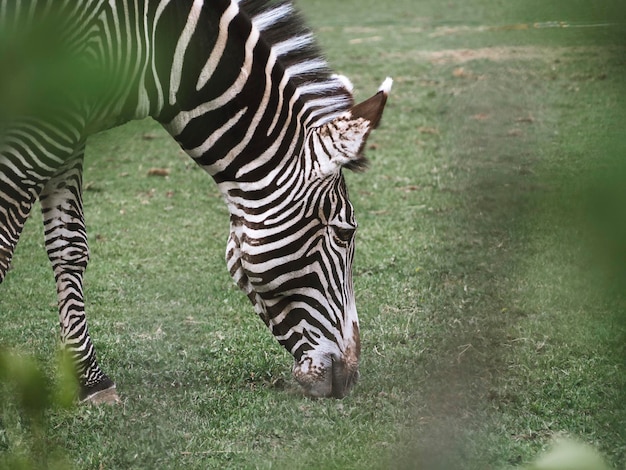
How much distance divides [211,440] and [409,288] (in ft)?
7.91

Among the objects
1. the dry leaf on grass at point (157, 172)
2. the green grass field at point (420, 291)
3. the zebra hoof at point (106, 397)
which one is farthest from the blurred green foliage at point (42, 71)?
the dry leaf on grass at point (157, 172)

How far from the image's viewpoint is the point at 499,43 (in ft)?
2.85

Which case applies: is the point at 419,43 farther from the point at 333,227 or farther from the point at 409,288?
the point at 333,227

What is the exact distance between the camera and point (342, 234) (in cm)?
346

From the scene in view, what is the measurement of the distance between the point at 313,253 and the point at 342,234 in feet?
0.46

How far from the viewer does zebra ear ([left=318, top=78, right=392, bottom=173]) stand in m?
3.24

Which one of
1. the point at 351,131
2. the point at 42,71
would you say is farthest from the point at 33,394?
the point at 351,131

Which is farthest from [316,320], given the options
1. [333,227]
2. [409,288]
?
[409,288]

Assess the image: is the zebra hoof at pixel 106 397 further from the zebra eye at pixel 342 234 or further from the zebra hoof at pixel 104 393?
the zebra eye at pixel 342 234

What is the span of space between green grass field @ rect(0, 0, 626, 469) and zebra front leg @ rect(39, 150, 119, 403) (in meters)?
0.23

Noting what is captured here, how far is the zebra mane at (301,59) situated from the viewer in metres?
3.46

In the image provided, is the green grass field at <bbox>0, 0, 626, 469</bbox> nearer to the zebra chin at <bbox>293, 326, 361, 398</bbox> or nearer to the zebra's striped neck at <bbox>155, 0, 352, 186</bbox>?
the zebra chin at <bbox>293, 326, 361, 398</bbox>

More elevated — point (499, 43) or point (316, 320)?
point (499, 43)

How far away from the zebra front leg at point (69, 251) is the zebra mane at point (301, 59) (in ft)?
3.83
